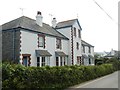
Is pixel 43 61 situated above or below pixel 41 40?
below

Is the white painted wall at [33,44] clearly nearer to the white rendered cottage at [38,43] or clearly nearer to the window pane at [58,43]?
the white rendered cottage at [38,43]

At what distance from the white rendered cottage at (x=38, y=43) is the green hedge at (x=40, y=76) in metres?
6.99

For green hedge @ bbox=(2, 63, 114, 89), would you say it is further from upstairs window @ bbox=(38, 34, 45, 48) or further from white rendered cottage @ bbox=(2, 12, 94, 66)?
upstairs window @ bbox=(38, 34, 45, 48)

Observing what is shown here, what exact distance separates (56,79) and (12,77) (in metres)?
4.26

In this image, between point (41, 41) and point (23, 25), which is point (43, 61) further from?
point (23, 25)

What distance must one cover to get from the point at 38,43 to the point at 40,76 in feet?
39.9

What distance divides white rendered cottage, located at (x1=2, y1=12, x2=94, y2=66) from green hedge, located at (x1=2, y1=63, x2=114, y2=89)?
6.99 m

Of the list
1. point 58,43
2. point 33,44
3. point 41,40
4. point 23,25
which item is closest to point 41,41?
point 41,40

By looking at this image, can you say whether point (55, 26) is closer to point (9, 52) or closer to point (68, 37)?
point (68, 37)

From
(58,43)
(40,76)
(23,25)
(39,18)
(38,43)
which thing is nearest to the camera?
(40,76)

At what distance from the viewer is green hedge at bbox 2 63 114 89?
968cm

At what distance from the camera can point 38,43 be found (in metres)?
23.8

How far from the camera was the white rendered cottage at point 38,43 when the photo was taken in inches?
836

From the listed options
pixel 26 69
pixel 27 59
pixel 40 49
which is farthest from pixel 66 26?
pixel 26 69
